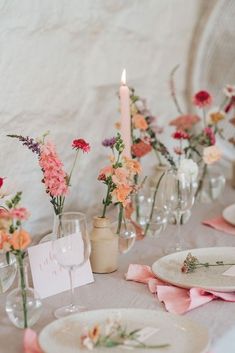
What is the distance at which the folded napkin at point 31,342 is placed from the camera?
37.7 inches

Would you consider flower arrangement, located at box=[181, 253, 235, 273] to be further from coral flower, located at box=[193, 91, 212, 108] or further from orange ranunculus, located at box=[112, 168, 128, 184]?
coral flower, located at box=[193, 91, 212, 108]

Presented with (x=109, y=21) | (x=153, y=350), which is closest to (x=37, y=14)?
(x=109, y=21)

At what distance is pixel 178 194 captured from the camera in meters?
1.43

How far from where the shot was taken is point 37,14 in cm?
150

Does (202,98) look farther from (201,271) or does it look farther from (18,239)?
(18,239)

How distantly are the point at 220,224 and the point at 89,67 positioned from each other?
0.55m

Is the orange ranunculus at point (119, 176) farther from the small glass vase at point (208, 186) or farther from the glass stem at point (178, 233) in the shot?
the small glass vase at point (208, 186)

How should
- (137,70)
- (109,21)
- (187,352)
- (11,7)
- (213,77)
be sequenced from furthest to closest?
(213,77)
(137,70)
(109,21)
(11,7)
(187,352)

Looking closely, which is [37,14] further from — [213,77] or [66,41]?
[213,77]

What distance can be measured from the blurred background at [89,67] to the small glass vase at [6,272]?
Result: 1.01 ft

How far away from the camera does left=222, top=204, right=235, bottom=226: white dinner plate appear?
1620 mm

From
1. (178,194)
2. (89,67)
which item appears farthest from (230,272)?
(89,67)

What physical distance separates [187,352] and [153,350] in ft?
0.16

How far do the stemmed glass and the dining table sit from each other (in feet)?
0.22
